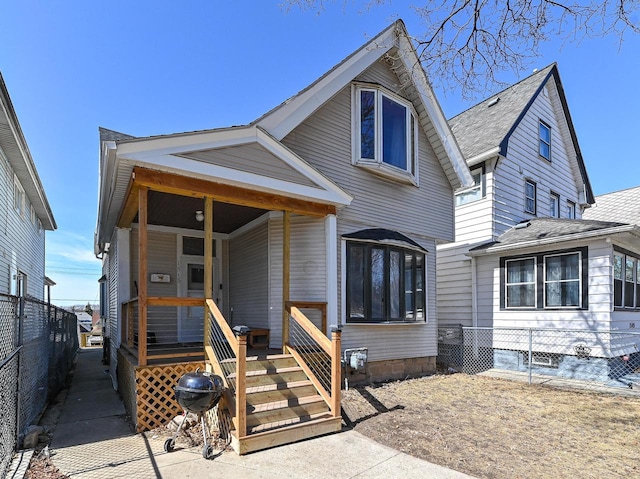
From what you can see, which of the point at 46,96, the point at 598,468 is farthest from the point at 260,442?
the point at 46,96

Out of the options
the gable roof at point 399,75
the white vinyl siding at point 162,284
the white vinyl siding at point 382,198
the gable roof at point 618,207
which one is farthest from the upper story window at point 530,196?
the white vinyl siding at point 162,284

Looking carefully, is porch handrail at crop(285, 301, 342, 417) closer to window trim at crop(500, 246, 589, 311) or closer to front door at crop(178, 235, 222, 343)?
front door at crop(178, 235, 222, 343)

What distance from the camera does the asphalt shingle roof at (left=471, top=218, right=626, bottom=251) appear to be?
8.79 meters

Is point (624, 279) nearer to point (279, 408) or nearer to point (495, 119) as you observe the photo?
point (495, 119)

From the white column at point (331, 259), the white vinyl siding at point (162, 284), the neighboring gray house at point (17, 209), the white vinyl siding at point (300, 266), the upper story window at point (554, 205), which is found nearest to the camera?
the white column at point (331, 259)

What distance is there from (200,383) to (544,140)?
13863mm

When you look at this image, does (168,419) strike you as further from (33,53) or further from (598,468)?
(33,53)

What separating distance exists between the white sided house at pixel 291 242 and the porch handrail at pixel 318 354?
0.03 m

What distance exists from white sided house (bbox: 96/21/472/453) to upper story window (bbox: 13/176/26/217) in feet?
9.83

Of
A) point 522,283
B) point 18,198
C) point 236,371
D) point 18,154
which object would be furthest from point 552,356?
point 18,198

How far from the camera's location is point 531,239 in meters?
9.61

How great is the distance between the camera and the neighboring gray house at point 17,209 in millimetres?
8013

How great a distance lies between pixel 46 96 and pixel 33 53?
209cm

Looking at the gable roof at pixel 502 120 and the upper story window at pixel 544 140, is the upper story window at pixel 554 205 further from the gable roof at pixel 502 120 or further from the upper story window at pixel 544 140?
the gable roof at pixel 502 120
